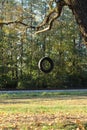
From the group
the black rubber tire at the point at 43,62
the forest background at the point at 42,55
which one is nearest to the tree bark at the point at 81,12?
the black rubber tire at the point at 43,62

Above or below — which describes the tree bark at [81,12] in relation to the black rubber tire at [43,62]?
above

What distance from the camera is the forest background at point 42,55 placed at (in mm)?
53281

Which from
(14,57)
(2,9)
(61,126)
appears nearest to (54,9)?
(61,126)

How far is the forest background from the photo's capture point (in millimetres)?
53281

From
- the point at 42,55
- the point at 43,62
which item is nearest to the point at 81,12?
the point at 43,62

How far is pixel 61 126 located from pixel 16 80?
41290 millimetres

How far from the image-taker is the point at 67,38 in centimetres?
5772

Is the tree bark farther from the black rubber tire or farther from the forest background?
the forest background

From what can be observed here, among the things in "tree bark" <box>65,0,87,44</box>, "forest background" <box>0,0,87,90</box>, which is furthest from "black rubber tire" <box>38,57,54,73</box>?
"forest background" <box>0,0,87,90</box>

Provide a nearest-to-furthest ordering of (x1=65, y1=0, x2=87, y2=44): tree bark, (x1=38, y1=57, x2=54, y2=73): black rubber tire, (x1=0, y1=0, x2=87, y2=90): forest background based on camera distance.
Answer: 1. (x1=65, y1=0, x2=87, y2=44): tree bark
2. (x1=38, y1=57, x2=54, y2=73): black rubber tire
3. (x1=0, y1=0, x2=87, y2=90): forest background

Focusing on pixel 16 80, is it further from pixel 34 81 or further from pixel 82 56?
pixel 82 56

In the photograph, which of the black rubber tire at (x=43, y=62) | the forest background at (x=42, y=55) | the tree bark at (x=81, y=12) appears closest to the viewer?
the tree bark at (x=81, y=12)

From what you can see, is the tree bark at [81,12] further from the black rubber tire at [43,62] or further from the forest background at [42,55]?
the forest background at [42,55]

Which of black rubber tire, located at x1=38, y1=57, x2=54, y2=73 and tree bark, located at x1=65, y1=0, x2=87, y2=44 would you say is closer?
tree bark, located at x1=65, y1=0, x2=87, y2=44
